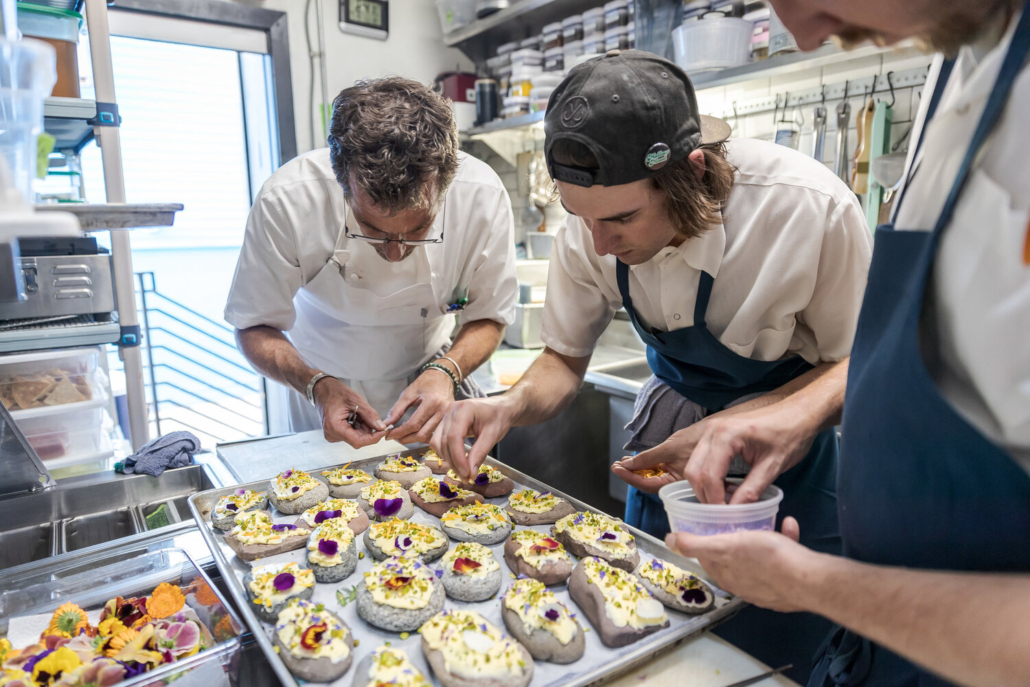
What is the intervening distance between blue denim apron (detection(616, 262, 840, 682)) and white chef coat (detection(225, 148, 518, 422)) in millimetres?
850

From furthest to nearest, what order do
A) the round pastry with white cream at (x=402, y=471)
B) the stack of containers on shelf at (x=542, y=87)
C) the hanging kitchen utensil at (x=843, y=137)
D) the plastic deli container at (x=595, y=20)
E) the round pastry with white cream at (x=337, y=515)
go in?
the stack of containers on shelf at (x=542, y=87), the plastic deli container at (x=595, y=20), the hanging kitchen utensil at (x=843, y=137), the round pastry with white cream at (x=402, y=471), the round pastry with white cream at (x=337, y=515)

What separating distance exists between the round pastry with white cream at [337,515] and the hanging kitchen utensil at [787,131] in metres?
2.35

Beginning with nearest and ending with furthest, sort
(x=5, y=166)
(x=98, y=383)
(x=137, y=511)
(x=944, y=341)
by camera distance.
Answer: (x=5, y=166)
(x=944, y=341)
(x=137, y=511)
(x=98, y=383)

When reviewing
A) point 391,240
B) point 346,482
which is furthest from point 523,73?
point 346,482

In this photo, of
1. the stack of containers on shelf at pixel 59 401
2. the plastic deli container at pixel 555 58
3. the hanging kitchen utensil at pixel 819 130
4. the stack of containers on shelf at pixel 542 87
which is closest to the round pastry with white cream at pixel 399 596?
the stack of containers on shelf at pixel 59 401

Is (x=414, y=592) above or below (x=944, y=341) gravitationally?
below

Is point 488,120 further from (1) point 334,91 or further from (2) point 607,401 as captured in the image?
(2) point 607,401

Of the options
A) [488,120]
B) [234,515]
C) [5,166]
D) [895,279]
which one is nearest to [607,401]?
[488,120]

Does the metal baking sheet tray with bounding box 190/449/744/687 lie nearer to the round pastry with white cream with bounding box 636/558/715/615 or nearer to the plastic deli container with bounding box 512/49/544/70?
the round pastry with white cream with bounding box 636/558/715/615

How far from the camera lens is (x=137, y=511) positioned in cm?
180

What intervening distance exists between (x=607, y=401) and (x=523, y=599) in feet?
7.82

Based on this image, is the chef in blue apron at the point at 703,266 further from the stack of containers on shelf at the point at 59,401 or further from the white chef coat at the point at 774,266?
the stack of containers on shelf at the point at 59,401

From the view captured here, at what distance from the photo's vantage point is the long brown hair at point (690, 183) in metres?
1.28

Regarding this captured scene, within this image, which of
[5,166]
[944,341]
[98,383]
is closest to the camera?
[5,166]
